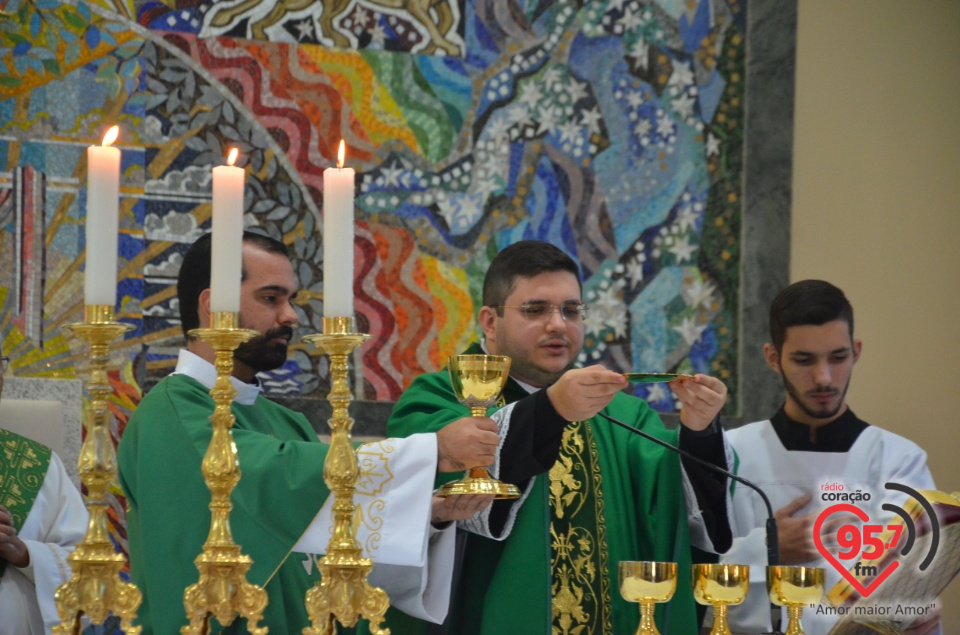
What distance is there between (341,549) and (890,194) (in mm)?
4395

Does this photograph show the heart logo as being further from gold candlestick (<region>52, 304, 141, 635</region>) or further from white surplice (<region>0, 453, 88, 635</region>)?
white surplice (<region>0, 453, 88, 635</region>)

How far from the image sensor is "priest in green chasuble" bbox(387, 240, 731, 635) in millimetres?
3514

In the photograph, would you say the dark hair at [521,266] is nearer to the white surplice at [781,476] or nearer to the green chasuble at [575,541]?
the green chasuble at [575,541]

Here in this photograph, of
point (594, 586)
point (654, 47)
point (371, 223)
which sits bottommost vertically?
point (594, 586)

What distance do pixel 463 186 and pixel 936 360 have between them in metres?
2.33

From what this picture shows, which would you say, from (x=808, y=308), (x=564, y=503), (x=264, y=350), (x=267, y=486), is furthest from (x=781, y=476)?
(x=267, y=486)

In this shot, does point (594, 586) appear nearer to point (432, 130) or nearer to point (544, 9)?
point (432, 130)

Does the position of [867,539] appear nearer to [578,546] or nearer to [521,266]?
[578,546]

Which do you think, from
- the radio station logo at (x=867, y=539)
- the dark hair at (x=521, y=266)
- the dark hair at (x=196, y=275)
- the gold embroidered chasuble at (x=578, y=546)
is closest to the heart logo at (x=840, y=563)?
the radio station logo at (x=867, y=539)

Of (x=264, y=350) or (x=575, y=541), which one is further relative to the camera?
(x=575, y=541)

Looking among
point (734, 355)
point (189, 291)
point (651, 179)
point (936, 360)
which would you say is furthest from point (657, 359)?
point (189, 291)

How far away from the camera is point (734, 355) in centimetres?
560

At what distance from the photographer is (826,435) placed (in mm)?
4480

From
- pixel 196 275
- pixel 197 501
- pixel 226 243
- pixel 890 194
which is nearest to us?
pixel 226 243
